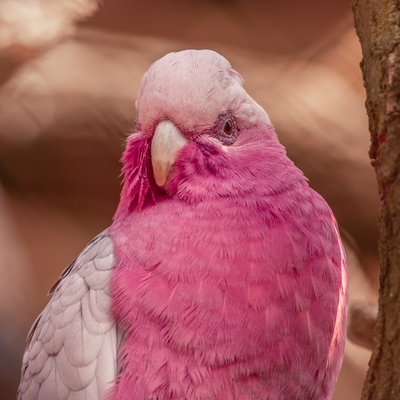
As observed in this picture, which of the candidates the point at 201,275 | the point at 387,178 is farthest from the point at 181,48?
the point at 387,178

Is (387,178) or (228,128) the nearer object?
(387,178)

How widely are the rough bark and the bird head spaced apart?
702mm

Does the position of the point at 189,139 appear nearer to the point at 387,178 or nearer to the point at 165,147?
the point at 165,147

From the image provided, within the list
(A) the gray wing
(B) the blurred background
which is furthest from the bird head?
(B) the blurred background

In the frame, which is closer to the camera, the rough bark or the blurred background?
the rough bark

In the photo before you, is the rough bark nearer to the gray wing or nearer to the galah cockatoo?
the galah cockatoo

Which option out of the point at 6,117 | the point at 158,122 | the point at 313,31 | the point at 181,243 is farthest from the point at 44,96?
the point at 181,243

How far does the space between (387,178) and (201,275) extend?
2.42 feet

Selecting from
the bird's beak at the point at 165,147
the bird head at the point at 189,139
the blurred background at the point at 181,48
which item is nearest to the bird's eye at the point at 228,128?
the bird head at the point at 189,139

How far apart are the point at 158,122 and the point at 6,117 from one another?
107 inches

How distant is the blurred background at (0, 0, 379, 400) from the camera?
4.08 metres

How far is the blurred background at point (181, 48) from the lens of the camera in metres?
4.08

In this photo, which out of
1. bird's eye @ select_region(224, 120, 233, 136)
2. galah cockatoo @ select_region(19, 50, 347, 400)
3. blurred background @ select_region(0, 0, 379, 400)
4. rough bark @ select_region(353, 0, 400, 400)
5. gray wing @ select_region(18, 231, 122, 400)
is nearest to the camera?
rough bark @ select_region(353, 0, 400, 400)

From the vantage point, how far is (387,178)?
50.8 inches
